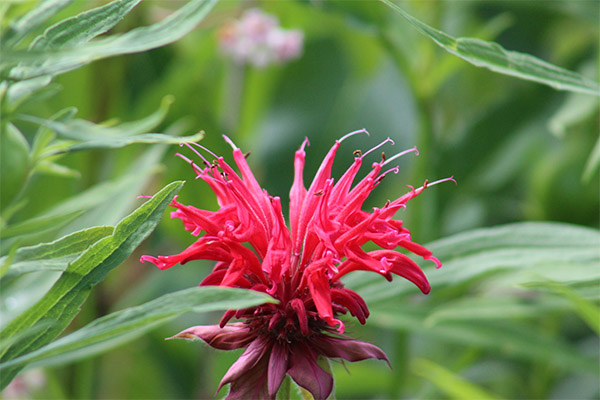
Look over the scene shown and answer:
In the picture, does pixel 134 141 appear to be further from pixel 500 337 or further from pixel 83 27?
pixel 500 337

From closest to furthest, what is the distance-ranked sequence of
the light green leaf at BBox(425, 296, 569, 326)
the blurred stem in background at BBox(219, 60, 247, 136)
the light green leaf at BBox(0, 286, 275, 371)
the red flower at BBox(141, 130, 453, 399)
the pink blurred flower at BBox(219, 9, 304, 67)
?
the light green leaf at BBox(0, 286, 275, 371) → the red flower at BBox(141, 130, 453, 399) → the light green leaf at BBox(425, 296, 569, 326) → the pink blurred flower at BBox(219, 9, 304, 67) → the blurred stem in background at BBox(219, 60, 247, 136)

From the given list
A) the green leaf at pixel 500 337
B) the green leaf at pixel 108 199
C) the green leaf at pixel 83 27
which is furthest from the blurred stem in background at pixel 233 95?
the green leaf at pixel 83 27

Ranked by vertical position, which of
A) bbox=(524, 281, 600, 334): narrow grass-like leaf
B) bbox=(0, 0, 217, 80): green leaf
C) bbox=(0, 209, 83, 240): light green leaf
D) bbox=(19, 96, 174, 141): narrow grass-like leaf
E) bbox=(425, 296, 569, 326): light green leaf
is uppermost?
bbox=(0, 0, 217, 80): green leaf

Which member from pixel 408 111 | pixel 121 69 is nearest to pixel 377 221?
pixel 121 69

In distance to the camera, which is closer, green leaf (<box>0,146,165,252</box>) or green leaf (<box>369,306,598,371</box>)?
green leaf (<box>0,146,165,252</box>)

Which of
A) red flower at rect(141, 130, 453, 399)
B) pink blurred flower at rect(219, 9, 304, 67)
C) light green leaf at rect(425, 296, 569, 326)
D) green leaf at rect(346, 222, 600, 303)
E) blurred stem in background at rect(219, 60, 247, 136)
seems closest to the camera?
red flower at rect(141, 130, 453, 399)

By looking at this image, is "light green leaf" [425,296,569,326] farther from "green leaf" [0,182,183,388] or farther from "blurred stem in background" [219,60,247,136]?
"blurred stem in background" [219,60,247,136]

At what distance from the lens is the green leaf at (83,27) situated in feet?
1.25

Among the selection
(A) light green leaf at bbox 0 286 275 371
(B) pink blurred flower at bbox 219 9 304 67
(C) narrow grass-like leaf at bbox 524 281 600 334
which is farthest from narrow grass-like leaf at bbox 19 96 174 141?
(B) pink blurred flower at bbox 219 9 304 67

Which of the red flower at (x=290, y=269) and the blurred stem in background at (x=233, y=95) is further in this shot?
the blurred stem in background at (x=233, y=95)

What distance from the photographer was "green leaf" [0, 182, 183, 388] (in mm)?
347

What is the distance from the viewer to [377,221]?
0.44 metres

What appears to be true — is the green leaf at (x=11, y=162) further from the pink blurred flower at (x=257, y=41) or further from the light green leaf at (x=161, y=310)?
the pink blurred flower at (x=257, y=41)

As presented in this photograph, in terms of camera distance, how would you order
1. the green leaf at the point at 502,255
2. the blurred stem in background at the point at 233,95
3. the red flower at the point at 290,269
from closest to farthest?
1. the red flower at the point at 290,269
2. the green leaf at the point at 502,255
3. the blurred stem in background at the point at 233,95
